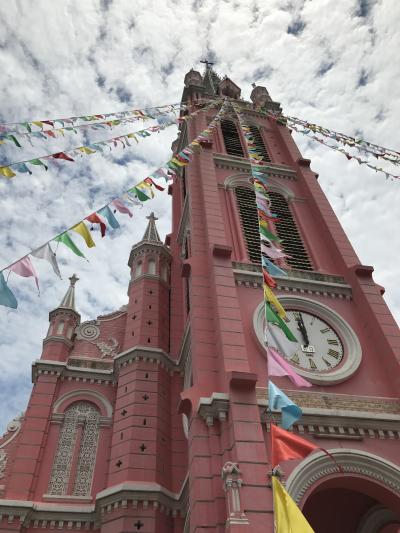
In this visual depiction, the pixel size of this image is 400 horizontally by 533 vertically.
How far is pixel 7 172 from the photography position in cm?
1077

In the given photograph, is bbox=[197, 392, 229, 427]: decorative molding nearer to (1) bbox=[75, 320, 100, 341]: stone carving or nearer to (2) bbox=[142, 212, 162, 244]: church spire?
(1) bbox=[75, 320, 100, 341]: stone carving

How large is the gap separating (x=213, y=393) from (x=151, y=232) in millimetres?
13408

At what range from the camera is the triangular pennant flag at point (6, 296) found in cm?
758

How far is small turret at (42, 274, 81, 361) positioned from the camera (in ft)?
56.9

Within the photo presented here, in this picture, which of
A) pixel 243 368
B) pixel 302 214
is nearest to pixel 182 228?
pixel 302 214

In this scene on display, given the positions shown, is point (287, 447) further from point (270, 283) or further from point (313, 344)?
point (313, 344)

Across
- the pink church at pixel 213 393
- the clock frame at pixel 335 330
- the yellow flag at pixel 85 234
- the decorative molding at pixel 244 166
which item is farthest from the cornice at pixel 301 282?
the decorative molding at pixel 244 166

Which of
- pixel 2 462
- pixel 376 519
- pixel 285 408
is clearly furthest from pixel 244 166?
pixel 285 408

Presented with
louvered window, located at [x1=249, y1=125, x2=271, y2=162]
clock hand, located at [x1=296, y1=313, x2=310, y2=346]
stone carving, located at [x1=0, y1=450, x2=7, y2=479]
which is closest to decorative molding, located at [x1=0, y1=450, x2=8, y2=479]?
stone carving, located at [x1=0, y1=450, x2=7, y2=479]

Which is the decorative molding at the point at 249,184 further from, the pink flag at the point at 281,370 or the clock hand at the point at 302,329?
the pink flag at the point at 281,370

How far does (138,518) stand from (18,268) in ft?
26.2

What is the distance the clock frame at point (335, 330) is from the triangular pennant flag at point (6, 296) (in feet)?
22.6

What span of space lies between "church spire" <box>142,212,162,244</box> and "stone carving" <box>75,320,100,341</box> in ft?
16.1

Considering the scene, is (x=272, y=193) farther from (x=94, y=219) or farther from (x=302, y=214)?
(x=94, y=219)
